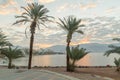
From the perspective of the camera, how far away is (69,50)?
36.5 m

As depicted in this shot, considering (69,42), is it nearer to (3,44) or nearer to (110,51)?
(110,51)

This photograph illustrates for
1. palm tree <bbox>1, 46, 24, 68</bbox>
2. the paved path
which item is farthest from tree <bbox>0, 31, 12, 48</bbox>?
the paved path

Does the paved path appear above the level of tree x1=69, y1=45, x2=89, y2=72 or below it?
below

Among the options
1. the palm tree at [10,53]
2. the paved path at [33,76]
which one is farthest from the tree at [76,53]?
the paved path at [33,76]

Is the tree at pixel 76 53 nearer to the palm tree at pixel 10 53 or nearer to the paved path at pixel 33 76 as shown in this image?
the palm tree at pixel 10 53

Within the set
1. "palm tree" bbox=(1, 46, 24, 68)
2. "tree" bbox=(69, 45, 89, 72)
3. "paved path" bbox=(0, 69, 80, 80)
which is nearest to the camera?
"paved path" bbox=(0, 69, 80, 80)

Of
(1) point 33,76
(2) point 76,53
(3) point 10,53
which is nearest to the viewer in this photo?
(1) point 33,76

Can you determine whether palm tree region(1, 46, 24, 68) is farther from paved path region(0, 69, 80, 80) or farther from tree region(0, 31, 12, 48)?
paved path region(0, 69, 80, 80)

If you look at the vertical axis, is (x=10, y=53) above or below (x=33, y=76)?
above

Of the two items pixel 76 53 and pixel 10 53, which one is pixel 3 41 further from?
pixel 76 53

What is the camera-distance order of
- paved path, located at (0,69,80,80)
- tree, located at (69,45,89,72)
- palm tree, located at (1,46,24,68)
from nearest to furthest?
paved path, located at (0,69,80,80)
tree, located at (69,45,89,72)
palm tree, located at (1,46,24,68)

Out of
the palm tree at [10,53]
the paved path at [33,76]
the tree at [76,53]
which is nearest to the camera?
the paved path at [33,76]

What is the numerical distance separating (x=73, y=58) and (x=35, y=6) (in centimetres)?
824

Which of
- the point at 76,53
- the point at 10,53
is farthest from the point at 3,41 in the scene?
the point at 76,53
